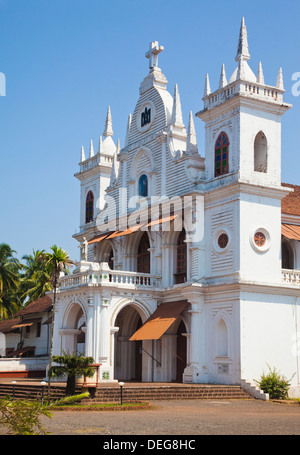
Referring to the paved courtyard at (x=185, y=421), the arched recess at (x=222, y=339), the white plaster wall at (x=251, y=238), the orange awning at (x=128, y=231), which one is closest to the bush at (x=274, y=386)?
the arched recess at (x=222, y=339)

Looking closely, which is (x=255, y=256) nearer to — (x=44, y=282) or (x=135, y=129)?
(x=135, y=129)

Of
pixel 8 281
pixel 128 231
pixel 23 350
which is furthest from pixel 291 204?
pixel 8 281

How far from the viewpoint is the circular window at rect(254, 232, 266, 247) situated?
30172 millimetres

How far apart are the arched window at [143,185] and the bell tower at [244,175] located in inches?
232

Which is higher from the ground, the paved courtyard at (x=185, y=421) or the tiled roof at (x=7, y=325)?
the tiled roof at (x=7, y=325)

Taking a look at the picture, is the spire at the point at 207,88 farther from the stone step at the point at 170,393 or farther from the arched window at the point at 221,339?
the stone step at the point at 170,393

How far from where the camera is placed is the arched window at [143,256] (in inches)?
1443

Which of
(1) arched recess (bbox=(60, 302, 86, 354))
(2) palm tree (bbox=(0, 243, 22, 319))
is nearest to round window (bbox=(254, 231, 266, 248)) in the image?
(1) arched recess (bbox=(60, 302, 86, 354))

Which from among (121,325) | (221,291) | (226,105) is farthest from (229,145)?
(121,325)

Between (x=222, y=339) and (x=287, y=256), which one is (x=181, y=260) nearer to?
(x=222, y=339)

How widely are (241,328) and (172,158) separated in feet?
33.9

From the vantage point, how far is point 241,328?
2869 cm

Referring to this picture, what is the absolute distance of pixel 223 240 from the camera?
30.7m

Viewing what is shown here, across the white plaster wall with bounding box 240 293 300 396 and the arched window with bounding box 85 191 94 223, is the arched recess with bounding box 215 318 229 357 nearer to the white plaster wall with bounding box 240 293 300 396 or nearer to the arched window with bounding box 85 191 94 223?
the white plaster wall with bounding box 240 293 300 396
